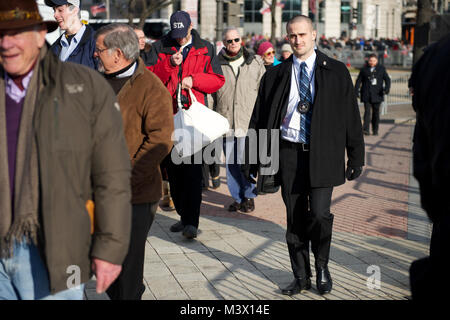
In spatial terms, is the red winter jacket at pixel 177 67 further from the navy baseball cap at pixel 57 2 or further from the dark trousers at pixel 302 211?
the dark trousers at pixel 302 211

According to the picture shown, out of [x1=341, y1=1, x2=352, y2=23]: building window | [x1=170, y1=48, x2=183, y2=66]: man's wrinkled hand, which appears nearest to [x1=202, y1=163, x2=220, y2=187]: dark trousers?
[x1=170, y1=48, x2=183, y2=66]: man's wrinkled hand

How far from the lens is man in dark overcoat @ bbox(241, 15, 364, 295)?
5059mm

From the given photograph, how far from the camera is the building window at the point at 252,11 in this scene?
A: 68.4 metres

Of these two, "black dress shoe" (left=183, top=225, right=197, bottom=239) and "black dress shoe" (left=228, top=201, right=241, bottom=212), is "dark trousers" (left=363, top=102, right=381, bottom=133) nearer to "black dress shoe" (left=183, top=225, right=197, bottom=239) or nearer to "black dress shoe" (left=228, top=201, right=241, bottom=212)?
"black dress shoe" (left=228, top=201, right=241, bottom=212)

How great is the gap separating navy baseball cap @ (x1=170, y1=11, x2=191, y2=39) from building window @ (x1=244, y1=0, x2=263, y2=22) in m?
63.2

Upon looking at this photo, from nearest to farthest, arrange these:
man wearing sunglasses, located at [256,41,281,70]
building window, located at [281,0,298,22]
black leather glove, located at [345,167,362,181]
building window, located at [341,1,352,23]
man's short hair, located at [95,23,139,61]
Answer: man's short hair, located at [95,23,139,61], black leather glove, located at [345,167,362,181], man wearing sunglasses, located at [256,41,281,70], building window, located at [281,0,298,22], building window, located at [341,1,352,23]

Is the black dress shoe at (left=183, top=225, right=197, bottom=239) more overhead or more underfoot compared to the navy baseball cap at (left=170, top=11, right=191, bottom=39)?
more underfoot

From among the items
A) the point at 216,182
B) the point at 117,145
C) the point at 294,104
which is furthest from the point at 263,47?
the point at 117,145

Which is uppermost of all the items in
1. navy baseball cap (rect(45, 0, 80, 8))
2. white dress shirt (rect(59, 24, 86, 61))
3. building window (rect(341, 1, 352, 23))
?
building window (rect(341, 1, 352, 23))

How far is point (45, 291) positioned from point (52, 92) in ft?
2.68

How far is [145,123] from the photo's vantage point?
13.7ft

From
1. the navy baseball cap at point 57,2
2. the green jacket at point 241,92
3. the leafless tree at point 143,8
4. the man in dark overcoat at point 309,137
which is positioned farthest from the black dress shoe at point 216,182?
the leafless tree at point 143,8

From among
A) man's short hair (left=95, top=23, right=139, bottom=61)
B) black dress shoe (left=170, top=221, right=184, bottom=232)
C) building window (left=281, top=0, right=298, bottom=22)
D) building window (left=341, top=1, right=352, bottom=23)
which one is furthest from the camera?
building window (left=341, top=1, right=352, bottom=23)

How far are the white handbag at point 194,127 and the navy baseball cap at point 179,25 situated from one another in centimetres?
69
